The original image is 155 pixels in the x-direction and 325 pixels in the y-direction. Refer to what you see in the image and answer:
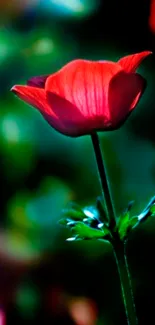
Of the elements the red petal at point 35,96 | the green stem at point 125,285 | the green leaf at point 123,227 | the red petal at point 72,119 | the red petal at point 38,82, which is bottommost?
the green stem at point 125,285

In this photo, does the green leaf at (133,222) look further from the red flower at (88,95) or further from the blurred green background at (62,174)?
the blurred green background at (62,174)

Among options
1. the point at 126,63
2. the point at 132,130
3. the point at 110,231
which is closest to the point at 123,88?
the point at 126,63

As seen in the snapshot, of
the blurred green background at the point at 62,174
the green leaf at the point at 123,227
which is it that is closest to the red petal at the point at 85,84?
the green leaf at the point at 123,227

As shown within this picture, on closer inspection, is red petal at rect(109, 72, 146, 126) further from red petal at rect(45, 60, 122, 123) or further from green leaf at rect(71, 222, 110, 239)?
green leaf at rect(71, 222, 110, 239)

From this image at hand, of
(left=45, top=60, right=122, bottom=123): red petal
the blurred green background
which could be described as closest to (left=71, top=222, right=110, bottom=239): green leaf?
(left=45, top=60, right=122, bottom=123): red petal

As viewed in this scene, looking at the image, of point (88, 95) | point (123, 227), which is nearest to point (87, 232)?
point (123, 227)
